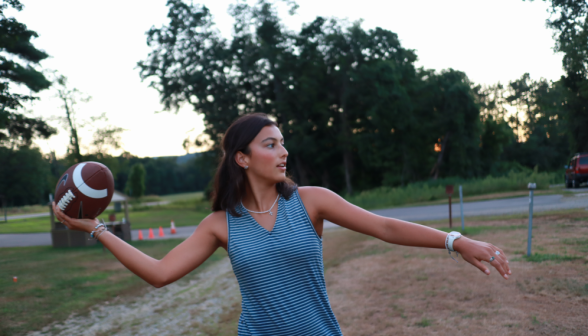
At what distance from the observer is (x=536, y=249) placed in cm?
765

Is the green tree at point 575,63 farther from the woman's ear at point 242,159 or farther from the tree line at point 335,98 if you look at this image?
the tree line at point 335,98

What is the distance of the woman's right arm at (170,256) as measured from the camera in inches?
93.7

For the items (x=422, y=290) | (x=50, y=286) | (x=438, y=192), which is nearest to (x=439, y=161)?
(x=438, y=192)

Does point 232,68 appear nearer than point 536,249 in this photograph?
No

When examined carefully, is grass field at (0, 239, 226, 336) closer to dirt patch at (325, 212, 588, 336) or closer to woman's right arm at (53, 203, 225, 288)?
dirt patch at (325, 212, 588, 336)

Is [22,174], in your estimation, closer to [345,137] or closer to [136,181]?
[345,137]

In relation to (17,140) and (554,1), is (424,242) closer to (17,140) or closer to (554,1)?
(554,1)

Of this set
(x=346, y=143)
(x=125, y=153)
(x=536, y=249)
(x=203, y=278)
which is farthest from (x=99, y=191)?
(x=125, y=153)

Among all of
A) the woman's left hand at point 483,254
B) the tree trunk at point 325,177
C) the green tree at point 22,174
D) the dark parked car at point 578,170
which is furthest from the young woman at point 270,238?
the tree trunk at point 325,177

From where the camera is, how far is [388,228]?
7.67ft

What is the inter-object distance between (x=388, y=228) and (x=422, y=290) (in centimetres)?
515

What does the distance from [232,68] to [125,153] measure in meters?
12.2

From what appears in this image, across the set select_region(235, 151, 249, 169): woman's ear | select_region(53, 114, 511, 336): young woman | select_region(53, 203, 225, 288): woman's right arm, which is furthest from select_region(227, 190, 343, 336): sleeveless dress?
select_region(235, 151, 249, 169): woman's ear

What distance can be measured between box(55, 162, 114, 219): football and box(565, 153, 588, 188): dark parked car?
4878 mm
